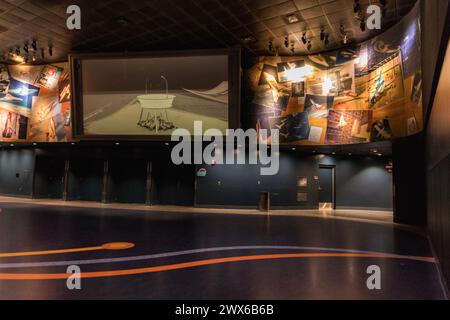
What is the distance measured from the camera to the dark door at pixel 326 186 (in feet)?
54.7

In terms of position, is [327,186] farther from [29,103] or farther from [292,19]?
[29,103]

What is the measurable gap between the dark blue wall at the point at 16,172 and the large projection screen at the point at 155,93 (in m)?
7.22

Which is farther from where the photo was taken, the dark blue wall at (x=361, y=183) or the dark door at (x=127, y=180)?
the dark door at (x=127, y=180)

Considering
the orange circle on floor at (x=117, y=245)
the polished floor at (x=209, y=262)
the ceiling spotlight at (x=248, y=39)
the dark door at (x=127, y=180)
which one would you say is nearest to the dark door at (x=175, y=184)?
the dark door at (x=127, y=180)

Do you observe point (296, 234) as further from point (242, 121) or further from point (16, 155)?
point (16, 155)

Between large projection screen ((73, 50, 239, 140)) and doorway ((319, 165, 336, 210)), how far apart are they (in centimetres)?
710

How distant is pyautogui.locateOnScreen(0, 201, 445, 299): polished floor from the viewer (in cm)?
373

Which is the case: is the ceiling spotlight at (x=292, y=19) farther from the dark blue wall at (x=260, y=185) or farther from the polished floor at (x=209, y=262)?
the polished floor at (x=209, y=262)

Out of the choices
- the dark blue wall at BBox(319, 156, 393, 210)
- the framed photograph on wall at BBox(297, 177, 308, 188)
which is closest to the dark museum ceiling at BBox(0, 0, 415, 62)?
the framed photograph on wall at BBox(297, 177, 308, 188)

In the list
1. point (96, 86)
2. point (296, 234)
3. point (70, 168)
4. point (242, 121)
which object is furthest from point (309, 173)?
point (70, 168)

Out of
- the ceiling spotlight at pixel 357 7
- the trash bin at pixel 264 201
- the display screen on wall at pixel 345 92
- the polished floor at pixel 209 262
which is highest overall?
the ceiling spotlight at pixel 357 7

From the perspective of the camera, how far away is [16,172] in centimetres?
1836

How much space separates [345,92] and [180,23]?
6731 millimetres

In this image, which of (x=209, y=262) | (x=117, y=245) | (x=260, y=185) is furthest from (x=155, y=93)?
(x=209, y=262)
